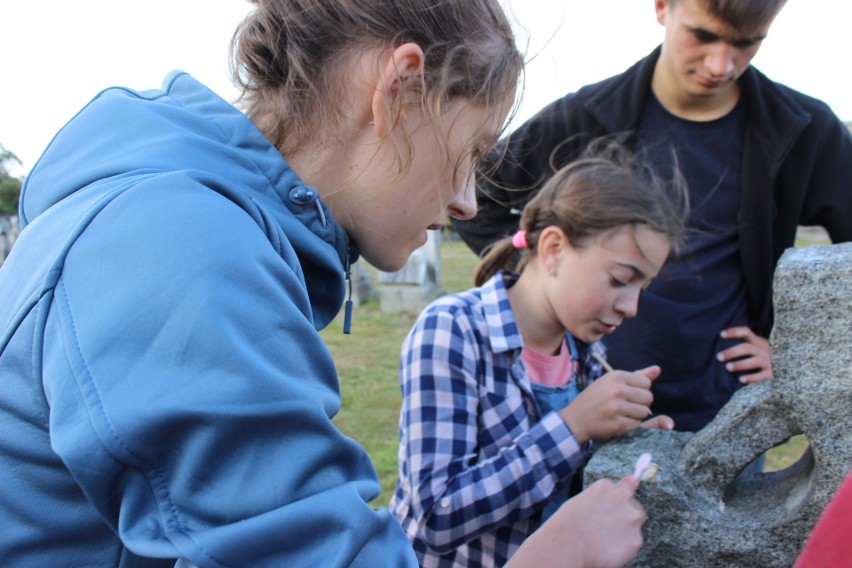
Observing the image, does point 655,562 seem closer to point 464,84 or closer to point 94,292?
point 464,84

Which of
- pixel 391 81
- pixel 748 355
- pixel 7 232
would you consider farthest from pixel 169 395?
pixel 7 232

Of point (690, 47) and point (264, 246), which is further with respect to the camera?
point (690, 47)

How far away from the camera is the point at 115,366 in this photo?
60 centimetres

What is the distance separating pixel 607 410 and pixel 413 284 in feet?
19.3

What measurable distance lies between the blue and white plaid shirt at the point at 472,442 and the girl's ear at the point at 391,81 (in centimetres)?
76

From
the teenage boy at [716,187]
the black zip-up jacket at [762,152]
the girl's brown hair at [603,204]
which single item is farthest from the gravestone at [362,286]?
the girl's brown hair at [603,204]

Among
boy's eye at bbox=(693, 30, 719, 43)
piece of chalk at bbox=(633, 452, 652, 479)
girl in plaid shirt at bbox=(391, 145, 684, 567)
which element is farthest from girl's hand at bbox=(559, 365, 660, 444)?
boy's eye at bbox=(693, 30, 719, 43)

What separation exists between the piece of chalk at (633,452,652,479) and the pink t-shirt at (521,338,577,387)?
47 cm

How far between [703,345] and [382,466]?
218cm

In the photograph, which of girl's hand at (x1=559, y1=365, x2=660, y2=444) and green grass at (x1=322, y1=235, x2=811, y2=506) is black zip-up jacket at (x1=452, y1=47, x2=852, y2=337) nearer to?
girl's hand at (x1=559, y1=365, x2=660, y2=444)

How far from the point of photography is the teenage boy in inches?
80.0

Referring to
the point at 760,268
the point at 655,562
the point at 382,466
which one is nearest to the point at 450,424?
the point at 655,562

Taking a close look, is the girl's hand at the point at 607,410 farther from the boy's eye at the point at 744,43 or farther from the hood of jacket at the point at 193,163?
the boy's eye at the point at 744,43

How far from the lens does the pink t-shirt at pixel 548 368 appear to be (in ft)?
5.88
